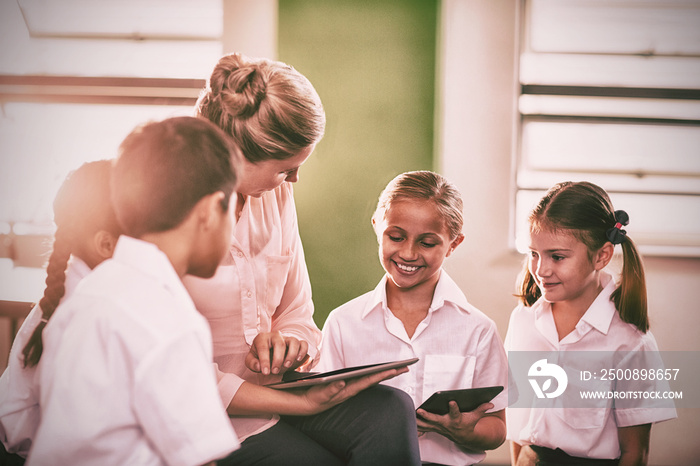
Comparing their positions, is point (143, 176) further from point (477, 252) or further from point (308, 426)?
point (477, 252)

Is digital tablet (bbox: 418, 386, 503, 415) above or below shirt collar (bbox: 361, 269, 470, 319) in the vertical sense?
below

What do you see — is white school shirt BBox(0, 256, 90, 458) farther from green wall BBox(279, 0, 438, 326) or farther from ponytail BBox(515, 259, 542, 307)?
ponytail BBox(515, 259, 542, 307)

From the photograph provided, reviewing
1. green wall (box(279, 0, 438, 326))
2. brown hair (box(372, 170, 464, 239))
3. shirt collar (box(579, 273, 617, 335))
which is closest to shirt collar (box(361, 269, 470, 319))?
brown hair (box(372, 170, 464, 239))

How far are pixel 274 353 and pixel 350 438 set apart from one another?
23 centimetres

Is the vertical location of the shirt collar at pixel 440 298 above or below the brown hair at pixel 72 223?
below

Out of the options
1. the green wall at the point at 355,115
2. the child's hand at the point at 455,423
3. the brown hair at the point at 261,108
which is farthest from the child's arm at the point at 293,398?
the green wall at the point at 355,115

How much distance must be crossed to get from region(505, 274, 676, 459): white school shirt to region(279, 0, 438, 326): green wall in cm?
64

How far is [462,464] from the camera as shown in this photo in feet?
4.99

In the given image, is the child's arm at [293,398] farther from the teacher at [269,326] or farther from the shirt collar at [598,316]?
the shirt collar at [598,316]

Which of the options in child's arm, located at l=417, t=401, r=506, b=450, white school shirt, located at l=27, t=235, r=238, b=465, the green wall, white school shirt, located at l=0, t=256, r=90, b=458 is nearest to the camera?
white school shirt, located at l=27, t=235, r=238, b=465

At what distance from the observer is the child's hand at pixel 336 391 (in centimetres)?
113

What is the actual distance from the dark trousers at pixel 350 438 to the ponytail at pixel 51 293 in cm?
41

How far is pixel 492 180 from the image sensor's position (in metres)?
2.09

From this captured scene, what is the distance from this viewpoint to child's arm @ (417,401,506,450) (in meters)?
1.38
